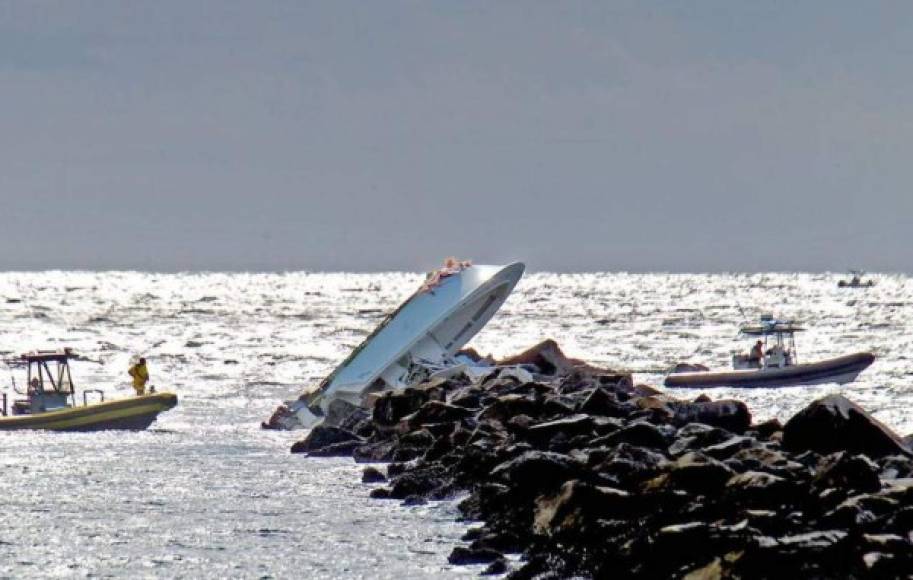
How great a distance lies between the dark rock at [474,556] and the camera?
21.2 metres

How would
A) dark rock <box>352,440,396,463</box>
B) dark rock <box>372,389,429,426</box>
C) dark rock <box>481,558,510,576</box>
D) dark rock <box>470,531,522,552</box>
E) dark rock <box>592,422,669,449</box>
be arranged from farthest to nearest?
dark rock <box>372,389,429,426</box>, dark rock <box>352,440,396,463</box>, dark rock <box>592,422,669,449</box>, dark rock <box>470,531,522,552</box>, dark rock <box>481,558,510,576</box>

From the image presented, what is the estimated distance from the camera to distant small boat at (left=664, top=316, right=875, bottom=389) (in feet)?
186

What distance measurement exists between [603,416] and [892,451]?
723cm

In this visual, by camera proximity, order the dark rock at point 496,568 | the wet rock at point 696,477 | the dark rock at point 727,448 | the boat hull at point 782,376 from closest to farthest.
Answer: the dark rock at point 496,568 < the wet rock at point 696,477 < the dark rock at point 727,448 < the boat hull at point 782,376

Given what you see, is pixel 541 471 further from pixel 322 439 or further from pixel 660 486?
pixel 322 439

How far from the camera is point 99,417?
137 ft

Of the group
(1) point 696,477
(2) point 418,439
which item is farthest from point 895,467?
(2) point 418,439

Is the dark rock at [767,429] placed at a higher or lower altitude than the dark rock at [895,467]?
higher

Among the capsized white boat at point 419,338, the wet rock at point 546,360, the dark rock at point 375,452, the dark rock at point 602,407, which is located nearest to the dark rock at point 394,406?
the dark rock at point 375,452

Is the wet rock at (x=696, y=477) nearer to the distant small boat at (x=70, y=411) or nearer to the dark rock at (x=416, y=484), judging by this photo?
the dark rock at (x=416, y=484)

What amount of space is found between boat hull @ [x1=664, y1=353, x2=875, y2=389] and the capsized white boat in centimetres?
1059

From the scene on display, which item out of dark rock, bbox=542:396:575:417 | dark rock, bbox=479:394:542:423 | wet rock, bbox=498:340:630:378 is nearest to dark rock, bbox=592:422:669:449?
dark rock, bbox=542:396:575:417

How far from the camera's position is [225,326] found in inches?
4828

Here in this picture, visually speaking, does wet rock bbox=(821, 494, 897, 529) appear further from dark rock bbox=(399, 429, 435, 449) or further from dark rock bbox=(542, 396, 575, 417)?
dark rock bbox=(399, 429, 435, 449)
